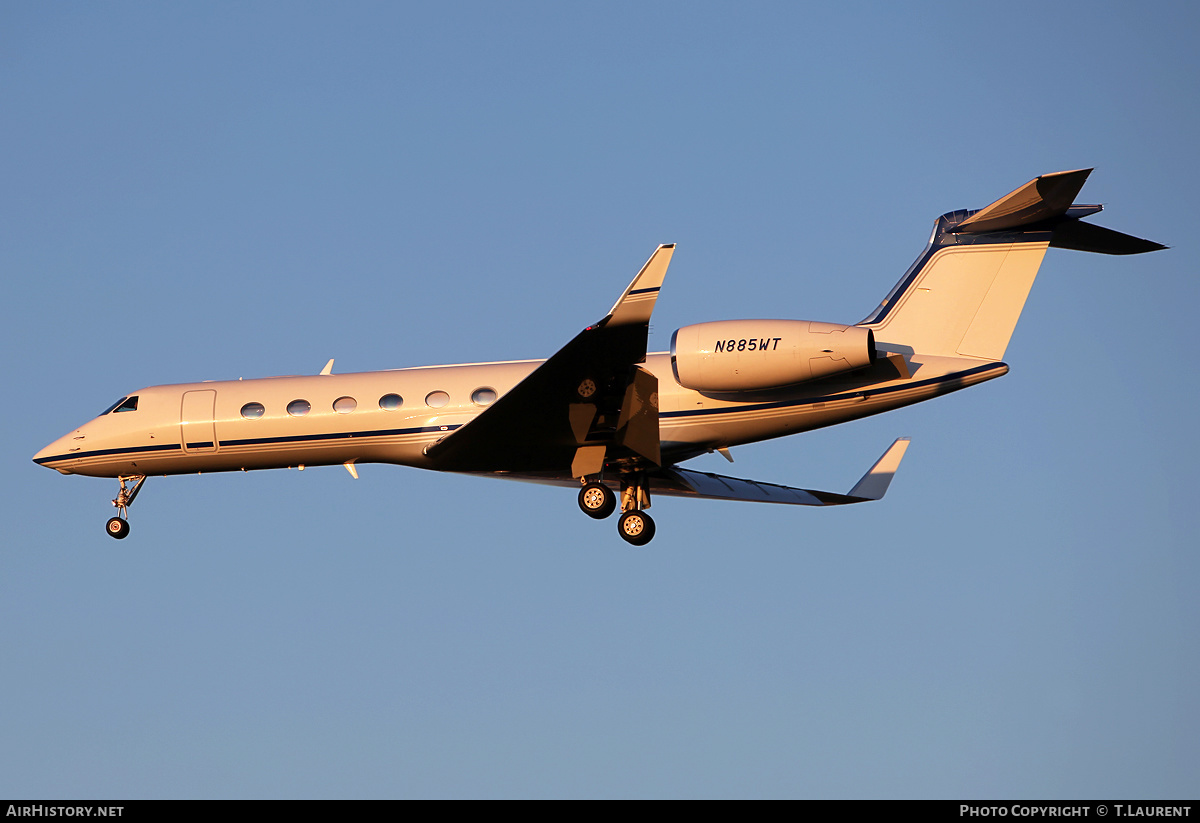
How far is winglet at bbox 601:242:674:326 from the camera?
14453mm

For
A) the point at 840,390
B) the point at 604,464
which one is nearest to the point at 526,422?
the point at 604,464

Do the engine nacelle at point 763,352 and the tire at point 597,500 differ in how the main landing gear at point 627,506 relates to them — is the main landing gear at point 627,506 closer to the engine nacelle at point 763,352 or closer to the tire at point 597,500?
the tire at point 597,500

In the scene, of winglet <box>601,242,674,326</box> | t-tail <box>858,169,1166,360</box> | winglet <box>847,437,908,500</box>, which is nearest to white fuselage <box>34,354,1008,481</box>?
t-tail <box>858,169,1166,360</box>

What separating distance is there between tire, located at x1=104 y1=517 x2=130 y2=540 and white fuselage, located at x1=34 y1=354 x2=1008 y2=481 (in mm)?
805

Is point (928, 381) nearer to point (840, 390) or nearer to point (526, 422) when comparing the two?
point (840, 390)

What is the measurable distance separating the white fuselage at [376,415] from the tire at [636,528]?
3.30ft

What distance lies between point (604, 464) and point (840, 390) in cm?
354

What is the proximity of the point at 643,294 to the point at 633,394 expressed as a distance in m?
2.05

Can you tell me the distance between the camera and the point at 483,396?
19.1m

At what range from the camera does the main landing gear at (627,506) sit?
59.8 feet

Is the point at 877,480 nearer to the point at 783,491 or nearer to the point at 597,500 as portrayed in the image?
the point at 783,491

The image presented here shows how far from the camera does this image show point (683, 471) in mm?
22219

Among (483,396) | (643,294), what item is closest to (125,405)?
(483,396)
